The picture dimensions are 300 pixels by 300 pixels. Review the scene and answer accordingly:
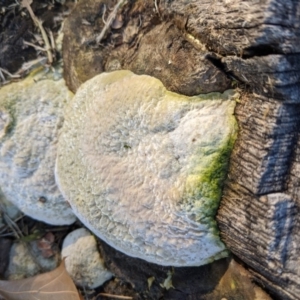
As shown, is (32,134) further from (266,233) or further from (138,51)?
(266,233)

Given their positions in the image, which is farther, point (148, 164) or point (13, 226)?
point (13, 226)

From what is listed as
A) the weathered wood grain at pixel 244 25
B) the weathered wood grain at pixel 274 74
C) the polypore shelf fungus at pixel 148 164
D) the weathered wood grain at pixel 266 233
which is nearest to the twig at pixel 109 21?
the polypore shelf fungus at pixel 148 164

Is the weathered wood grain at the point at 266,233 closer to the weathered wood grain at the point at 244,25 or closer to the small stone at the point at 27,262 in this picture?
the weathered wood grain at the point at 244,25

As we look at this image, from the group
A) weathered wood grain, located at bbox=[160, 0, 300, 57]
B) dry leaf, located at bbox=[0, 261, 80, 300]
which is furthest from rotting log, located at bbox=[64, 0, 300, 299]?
dry leaf, located at bbox=[0, 261, 80, 300]

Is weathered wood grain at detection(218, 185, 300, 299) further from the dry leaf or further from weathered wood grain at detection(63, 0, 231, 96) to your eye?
the dry leaf

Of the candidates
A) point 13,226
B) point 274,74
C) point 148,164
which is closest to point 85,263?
point 13,226

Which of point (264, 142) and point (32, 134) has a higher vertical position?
point (264, 142)
